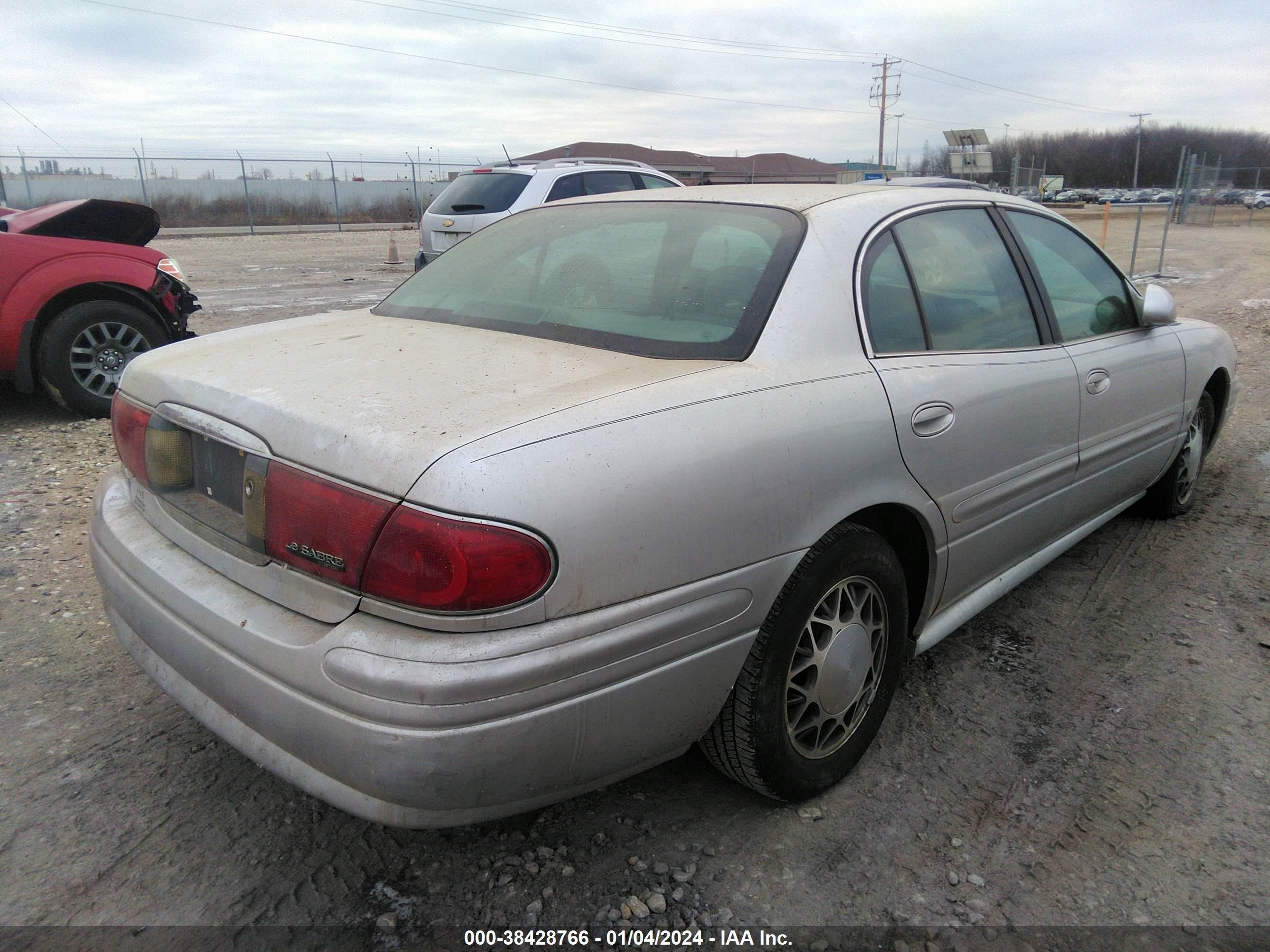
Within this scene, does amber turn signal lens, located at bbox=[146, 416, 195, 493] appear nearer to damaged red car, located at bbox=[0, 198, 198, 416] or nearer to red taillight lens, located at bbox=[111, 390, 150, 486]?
red taillight lens, located at bbox=[111, 390, 150, 486]

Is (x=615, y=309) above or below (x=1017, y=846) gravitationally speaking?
above

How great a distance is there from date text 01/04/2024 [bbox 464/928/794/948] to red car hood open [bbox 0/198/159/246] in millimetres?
6011

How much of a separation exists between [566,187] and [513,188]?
0.62 meters

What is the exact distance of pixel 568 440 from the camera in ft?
5.83

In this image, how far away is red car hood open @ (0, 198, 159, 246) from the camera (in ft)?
20.6

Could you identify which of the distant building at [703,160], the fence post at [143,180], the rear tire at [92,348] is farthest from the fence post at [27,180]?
the rear tire at [92,348]

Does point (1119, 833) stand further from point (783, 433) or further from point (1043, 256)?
point (1043, 256)

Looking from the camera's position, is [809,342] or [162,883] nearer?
[162,883]

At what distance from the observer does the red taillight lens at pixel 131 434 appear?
7.69ft

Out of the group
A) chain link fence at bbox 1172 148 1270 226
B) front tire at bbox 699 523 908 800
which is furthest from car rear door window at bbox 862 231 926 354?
chain link fence at bbox 1172 148 1270 226

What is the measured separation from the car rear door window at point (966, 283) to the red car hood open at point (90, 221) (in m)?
5.66

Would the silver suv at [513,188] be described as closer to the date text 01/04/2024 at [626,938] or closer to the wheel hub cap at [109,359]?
the wheel hub cap at [109,359]

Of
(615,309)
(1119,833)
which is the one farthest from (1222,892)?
(615,309)

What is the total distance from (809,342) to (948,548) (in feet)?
2.68
